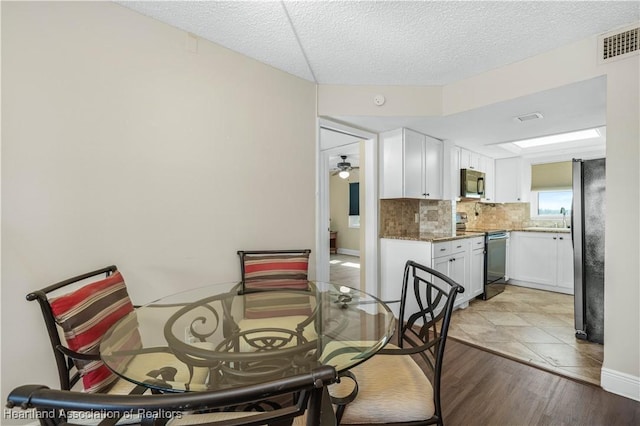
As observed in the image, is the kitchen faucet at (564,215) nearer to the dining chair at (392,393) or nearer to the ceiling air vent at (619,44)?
the ceiling air vent at (619,44)

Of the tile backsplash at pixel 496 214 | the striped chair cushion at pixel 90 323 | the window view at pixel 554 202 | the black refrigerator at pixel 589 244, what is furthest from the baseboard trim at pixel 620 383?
the window view at pixel 554 202

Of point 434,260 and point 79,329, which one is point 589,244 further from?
point 79,329

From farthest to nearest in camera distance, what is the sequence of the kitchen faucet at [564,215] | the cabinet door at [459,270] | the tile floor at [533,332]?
the kitchen faucet at [564,215], the cabinet door at [459,270], the tile floor at [533,332]

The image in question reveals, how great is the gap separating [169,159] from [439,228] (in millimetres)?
3363

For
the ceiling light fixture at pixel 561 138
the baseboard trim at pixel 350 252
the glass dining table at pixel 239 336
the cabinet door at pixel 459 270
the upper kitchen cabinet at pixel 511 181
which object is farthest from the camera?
the baseboard trim at pixel 350 252

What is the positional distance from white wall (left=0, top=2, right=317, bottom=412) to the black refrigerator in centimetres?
268

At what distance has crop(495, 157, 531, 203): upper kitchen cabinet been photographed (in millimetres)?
4672

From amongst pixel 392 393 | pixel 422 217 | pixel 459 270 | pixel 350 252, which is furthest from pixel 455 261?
pixel 350 252

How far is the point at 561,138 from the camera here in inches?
155

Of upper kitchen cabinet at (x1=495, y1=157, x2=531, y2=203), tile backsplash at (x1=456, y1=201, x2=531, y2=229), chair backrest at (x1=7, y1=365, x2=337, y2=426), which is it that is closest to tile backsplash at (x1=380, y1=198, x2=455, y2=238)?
tile backsplash at (x1=456, y1=201, x2=531, y2=229)

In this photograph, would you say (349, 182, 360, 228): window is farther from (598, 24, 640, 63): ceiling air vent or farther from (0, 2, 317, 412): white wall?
(598, 24, 640, 63): ceiling air vent

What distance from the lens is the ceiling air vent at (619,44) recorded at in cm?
181

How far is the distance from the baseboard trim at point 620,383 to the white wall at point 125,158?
2.49 m

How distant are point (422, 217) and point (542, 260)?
2.09m
